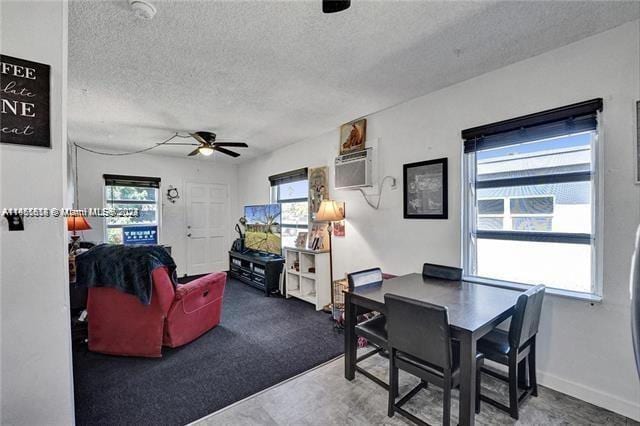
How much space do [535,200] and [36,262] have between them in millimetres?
3039

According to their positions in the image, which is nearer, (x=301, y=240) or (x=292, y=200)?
(x=301, y=240)

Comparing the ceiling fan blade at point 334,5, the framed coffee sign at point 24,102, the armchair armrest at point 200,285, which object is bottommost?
the armchair armrest at point 200,285

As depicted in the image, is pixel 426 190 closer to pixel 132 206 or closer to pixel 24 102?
pixel 24 102

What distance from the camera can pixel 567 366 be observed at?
2137mm

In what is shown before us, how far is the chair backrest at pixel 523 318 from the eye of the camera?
5.73 feet

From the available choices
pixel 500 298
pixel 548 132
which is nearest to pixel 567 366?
pixel 500 298

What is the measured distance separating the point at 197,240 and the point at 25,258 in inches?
216

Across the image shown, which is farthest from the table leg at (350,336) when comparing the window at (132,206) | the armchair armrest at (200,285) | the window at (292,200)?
the window at (132,206)

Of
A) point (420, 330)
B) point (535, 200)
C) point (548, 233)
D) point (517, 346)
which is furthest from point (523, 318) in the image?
point (535, 200)

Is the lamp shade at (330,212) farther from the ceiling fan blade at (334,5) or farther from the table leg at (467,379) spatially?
the ceiling fan blade at (334,5)

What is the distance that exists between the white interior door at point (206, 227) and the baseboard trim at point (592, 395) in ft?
19.2

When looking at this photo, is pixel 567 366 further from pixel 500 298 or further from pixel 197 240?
pixel 197 240

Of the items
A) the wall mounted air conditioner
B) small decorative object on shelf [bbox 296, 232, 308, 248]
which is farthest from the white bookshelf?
the wall mounted air conditioner

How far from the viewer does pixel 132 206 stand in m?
5.55
